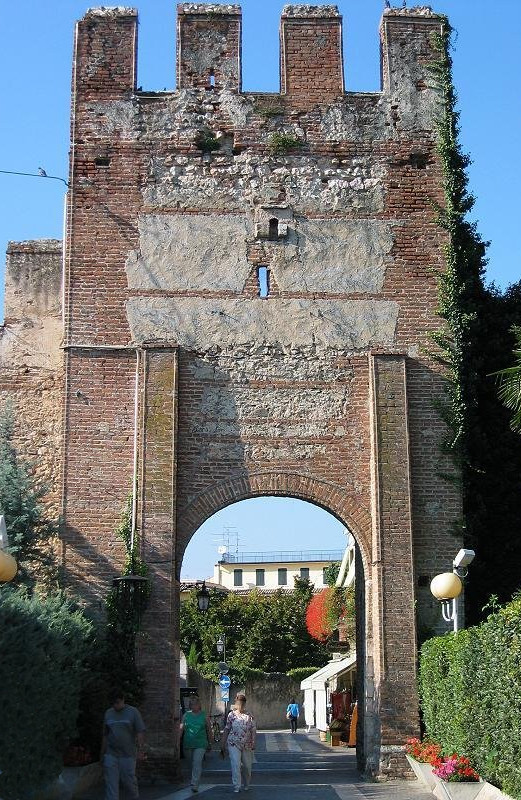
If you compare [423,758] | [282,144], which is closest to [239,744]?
[423,758]

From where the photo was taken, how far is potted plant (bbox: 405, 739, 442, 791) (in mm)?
13094

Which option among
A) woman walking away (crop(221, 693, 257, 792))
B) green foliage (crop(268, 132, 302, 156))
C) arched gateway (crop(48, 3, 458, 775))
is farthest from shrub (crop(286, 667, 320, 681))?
green foliage (crop(268, 132, 302, 156))

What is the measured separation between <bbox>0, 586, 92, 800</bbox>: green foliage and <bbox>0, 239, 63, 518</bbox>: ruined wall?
4063 mm

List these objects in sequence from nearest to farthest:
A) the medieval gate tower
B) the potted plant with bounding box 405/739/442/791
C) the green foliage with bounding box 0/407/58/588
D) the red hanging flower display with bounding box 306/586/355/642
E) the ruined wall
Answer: the potted plant with bounding box 405/739/442/791, the green foliage with bounding box 0/407/58/588, the medieval gate tower, the ruined wall, the red hanging flower display with bounding box 306/586/355/642

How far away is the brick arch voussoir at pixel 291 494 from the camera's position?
15.9 m

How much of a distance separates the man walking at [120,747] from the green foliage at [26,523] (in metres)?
3.37

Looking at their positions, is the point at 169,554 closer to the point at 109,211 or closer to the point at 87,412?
the point at 87,412

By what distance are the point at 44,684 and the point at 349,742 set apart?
14523 millimetres

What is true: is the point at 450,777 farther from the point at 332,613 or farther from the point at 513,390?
the point at 332,613

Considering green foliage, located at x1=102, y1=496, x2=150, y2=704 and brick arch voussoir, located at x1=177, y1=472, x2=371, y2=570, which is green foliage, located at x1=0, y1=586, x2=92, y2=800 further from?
brick arch voussoir, located at x1=177, y1=472, x2=371, y2=570

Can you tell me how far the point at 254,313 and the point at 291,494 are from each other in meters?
2.84

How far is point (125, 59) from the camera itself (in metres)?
17.4

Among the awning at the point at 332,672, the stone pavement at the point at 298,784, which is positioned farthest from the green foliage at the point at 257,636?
the stone pavement at the point at 298,784

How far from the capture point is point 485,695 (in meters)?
10.9
